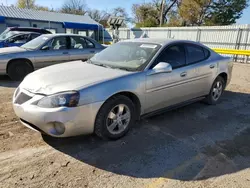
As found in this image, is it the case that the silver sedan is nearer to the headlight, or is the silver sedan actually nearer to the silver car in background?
the headlight

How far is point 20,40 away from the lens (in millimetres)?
10156

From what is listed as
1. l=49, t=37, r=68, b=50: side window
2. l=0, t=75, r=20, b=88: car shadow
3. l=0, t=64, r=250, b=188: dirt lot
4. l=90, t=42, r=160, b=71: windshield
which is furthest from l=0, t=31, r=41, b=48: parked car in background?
l=90, t=42, r=160, b=71: windshield

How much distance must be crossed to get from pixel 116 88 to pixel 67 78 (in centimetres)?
74

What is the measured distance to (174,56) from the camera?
4.15m

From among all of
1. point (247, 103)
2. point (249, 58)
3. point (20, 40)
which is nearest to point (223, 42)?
point (249, 58)

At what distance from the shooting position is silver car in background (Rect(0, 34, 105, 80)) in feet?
22.4

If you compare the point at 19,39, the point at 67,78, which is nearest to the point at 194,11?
the point at 19,39

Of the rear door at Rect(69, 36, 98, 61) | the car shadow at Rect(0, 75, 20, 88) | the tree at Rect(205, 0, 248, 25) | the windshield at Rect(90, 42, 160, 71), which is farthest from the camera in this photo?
the tree at Rect(205, 0, 248, 25)

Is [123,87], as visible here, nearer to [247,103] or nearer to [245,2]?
[247,103]

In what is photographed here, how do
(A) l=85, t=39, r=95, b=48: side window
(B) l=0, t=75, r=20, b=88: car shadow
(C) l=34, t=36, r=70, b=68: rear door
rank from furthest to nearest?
(A) l=85, t=39, r=95, b=48: side window → (C) l=34, t=36, r=70, b=68: rear door → (B) l=0, t=75, r=20, b=88: car shadow

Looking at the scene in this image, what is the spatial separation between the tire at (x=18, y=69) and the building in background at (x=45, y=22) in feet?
63.1

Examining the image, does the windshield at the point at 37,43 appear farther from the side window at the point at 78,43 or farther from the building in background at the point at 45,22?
the building in background at the point at 45,22

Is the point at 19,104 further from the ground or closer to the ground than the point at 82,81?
closer to the ground

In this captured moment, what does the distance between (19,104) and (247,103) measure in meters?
5.31
